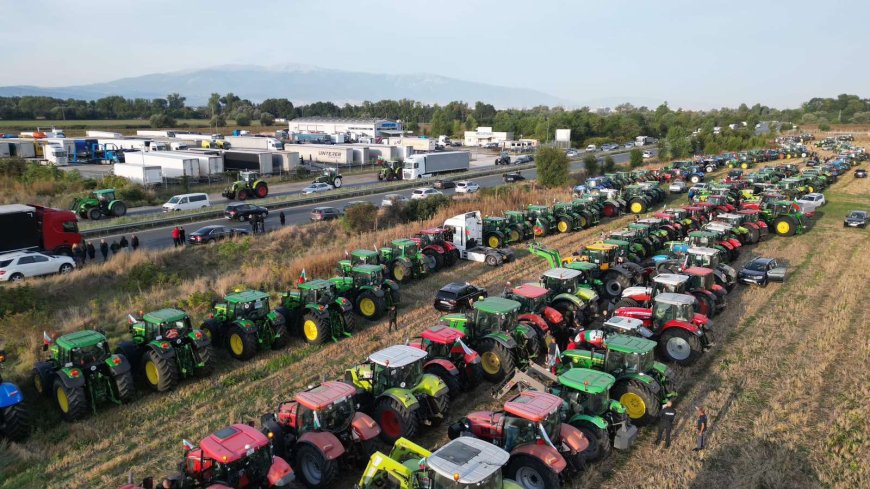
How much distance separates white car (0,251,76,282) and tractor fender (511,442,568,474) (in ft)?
56.9

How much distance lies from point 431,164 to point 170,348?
37995 millimetres

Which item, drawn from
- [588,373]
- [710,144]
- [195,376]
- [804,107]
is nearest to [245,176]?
[195,376]

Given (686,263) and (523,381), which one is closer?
(523,381)

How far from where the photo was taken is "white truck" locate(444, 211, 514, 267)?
20.5 meters

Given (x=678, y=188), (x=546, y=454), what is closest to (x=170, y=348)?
(x=546, y=454)

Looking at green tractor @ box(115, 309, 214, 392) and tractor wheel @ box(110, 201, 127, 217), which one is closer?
green tractor @ box(115, 309, 214, 392)

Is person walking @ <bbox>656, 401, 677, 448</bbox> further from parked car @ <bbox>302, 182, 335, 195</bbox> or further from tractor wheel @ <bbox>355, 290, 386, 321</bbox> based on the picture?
parked car @ <bbox>302, 182, 335, 195</bbox>

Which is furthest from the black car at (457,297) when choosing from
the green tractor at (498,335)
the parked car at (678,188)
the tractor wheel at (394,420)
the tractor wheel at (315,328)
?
the parked car at (678,188)

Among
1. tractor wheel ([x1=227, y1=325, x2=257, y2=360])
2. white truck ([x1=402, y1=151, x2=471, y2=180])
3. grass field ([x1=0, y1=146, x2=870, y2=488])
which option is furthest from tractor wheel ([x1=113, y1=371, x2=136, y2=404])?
white truck ([x1=402, y1=151, x2=471, y2=180])

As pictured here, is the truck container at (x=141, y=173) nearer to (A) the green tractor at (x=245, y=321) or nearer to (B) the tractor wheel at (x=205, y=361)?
(A) the green tractor at (x=245, y=321)

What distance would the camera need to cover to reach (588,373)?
934 cm

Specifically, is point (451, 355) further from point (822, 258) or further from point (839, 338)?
point (822, 258)

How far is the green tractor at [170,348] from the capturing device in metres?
11.0

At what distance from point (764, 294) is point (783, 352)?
475 centimetres
